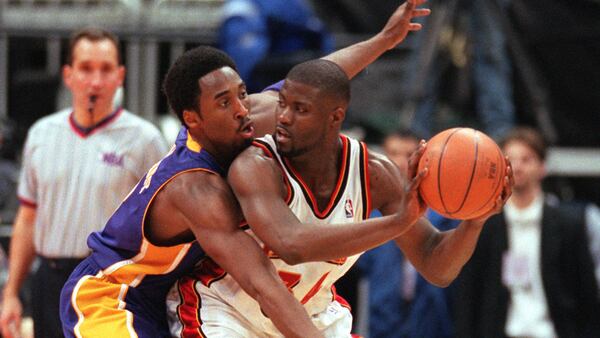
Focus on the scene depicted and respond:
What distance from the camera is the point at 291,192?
4.64 meters

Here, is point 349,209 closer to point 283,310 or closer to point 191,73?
point 283,310

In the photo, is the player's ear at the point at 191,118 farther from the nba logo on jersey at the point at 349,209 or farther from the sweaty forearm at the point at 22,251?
the sweaty forearm at the point at 22,251

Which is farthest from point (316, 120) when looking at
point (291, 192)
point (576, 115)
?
point (576, 115)

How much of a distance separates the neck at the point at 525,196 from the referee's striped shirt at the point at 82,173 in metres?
2.26

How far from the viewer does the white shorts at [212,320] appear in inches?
185

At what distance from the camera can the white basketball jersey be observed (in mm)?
4672

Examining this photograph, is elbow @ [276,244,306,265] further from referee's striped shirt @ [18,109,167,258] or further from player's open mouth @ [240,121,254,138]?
referee's striped shirt @ [18,109,167,258]

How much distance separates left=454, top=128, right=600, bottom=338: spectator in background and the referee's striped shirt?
86.7 inches

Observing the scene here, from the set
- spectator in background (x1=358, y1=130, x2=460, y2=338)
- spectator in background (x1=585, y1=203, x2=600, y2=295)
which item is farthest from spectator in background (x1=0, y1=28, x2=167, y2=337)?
spectator in background (x1=585, y1=203, x2=600, y2=295)

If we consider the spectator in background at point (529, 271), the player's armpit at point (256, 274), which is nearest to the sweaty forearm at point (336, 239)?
the player's armpit at point (256, 274)

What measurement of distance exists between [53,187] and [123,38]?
10.8 ft

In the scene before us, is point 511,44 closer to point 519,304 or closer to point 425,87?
point 425,87

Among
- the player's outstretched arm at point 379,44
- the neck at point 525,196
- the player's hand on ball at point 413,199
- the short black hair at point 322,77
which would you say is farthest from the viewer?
the neck at point 525,196

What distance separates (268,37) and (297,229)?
4.88 meters
